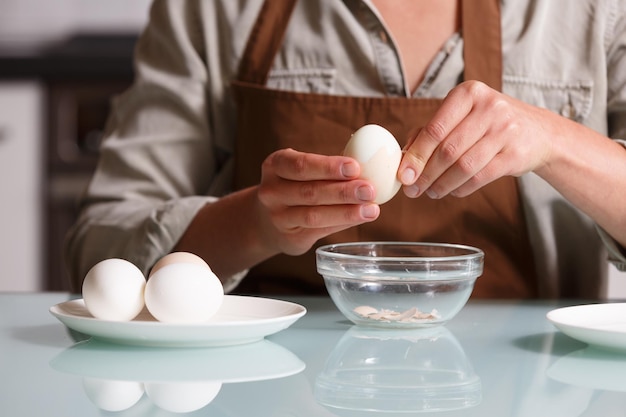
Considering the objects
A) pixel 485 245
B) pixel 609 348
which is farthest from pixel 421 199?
pixel 609 348

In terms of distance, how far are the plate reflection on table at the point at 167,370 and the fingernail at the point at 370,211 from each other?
165 mm

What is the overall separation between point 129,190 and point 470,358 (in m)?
0.77

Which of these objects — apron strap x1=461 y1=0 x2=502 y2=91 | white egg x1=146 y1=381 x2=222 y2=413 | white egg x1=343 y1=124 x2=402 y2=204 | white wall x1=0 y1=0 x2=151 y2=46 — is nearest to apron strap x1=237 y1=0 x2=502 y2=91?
apron strap x1=461 y1=0 x2=502 y2=91

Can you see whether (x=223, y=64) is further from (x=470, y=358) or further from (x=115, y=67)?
(x=115, y=67)

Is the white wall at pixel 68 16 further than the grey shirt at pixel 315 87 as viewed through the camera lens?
Yes

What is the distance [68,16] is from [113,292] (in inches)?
119

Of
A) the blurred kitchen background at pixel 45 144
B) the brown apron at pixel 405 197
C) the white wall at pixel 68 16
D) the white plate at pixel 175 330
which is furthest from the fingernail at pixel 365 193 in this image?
the white wall at pixel 68 16

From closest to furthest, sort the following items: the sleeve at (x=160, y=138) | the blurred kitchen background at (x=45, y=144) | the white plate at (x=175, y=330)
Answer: the white plate at (x=175, y=330)
the sleeve at (x=160, y=138)
the blurred kitchen background at (x=45, y=144)

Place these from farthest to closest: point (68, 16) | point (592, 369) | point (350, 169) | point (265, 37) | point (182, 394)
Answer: point (68, 16) → point (265, 37) → point (350, 169) → point (592, 369) → point (182, 394)

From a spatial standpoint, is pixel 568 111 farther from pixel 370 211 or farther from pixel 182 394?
pixel 182 394

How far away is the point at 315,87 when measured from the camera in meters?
1.45

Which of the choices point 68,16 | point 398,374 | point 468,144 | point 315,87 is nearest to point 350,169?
point 468,144

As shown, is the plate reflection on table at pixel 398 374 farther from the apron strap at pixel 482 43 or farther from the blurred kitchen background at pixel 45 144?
the blurred kitchen background at pixel 45 144

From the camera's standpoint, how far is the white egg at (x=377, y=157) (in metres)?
0.97
